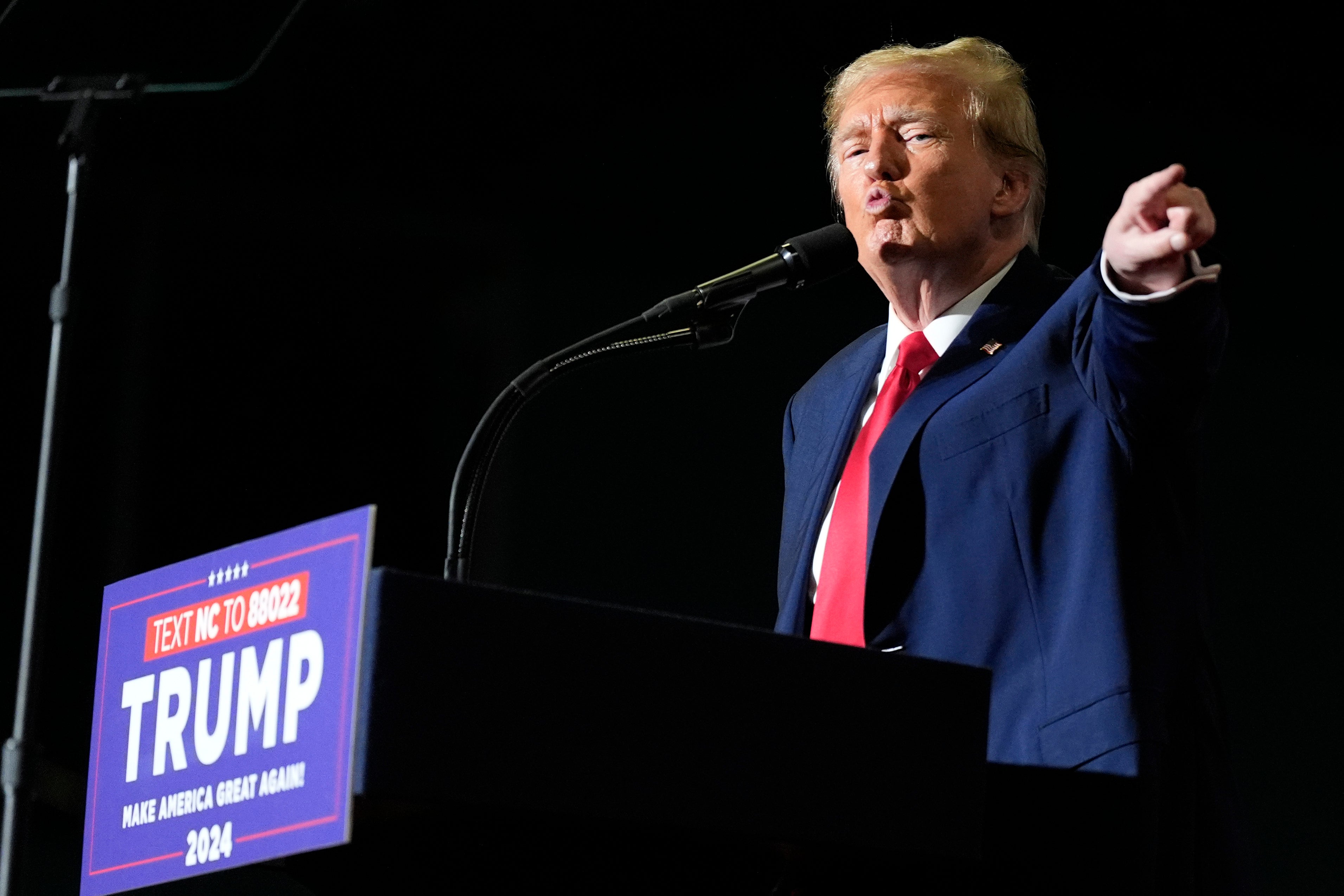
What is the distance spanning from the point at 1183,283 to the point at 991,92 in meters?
0.68

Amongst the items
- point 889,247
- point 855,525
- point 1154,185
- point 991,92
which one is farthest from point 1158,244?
point 991,92

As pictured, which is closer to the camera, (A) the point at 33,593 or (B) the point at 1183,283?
(B) the point at 1183,283

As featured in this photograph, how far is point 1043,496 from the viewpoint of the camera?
157cm

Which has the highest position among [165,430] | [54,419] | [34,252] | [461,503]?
[34,252]

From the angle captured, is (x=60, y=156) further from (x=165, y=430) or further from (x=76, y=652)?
(x=76, y=652)

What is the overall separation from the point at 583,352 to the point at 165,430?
6.43 feet

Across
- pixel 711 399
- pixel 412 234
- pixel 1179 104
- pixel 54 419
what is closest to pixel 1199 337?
pixel 54 419

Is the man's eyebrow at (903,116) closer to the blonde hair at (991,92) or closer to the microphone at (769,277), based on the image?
the blonde hair at (991,92)

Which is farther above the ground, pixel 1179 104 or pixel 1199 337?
pixel 1179 104

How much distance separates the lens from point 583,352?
1.64 m

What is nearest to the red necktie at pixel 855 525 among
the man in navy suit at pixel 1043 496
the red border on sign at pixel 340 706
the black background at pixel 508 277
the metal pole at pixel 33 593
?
the man in navy suit at pixel 1043 496

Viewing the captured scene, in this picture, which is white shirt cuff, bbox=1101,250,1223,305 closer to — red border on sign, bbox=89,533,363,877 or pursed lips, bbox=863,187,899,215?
pursed lips, bbox=863,187,899,215

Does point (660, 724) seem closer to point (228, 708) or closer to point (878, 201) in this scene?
point (228, 708)

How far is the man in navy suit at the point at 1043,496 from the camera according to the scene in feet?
4.68
